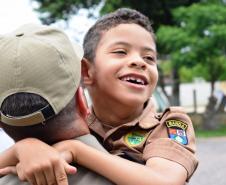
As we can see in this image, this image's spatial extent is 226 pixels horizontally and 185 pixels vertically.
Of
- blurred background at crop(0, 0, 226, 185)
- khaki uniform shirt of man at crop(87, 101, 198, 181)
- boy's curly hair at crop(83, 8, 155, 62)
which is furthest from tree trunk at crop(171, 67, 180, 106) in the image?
khaki uniform shirt of man at crop(87, 101, 198, 181)

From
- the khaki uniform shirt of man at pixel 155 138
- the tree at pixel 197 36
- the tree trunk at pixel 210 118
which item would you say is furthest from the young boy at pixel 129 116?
the tree trunk at pixel 210 118

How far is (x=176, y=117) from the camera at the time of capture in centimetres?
129

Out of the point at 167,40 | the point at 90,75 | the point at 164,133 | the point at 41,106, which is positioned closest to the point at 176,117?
the point at 164,133

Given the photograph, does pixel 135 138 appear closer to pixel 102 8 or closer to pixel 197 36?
pixel 197 36

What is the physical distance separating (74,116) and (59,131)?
1.8 inches

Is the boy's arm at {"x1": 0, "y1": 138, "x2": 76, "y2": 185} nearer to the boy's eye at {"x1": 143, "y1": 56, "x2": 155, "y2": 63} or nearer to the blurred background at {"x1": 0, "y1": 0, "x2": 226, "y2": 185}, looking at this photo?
the boy's eye at {"x1": 143, "y1": 56, "x2": 155, "y2": 63}

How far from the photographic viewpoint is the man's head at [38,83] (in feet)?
3.30

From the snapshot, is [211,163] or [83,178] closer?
[83,178]

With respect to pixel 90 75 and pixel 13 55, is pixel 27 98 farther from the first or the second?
pixel 90 75

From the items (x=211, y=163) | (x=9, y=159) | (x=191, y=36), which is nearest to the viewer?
(x=9, y=159)

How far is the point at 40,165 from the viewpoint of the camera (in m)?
1.01

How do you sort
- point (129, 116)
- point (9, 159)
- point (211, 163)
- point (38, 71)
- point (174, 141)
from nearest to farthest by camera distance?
point (38, 71) → point (9, 159) → point (174, 141) → point (129, 116) → point (211, 163)

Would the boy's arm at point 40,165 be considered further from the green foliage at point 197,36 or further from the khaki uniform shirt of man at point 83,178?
the green foliage at point 197,36

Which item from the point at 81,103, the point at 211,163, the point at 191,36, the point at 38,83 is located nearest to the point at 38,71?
the point at 38,83
